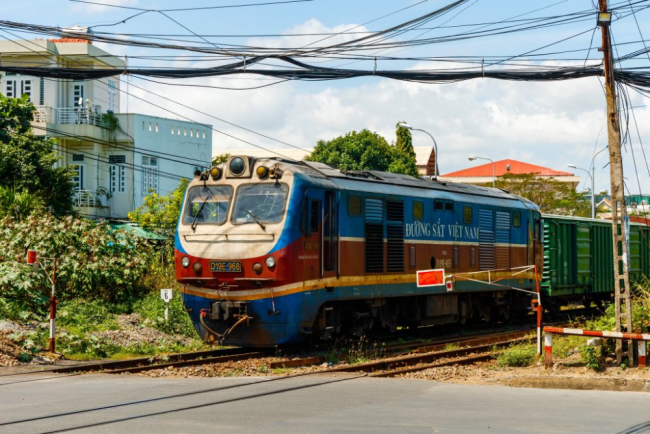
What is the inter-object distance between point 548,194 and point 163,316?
134ft

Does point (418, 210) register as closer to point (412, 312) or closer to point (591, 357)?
point (412, 312)

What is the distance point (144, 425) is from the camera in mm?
9625

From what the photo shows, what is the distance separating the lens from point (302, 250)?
15.8 meters

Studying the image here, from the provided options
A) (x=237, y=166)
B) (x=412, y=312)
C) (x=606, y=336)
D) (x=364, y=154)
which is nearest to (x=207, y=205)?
(x=237, y=166)

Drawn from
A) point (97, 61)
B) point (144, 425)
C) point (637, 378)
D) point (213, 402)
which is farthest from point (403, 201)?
point (97, 61)

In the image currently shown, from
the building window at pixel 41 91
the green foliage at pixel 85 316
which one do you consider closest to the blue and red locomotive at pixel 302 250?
the green foliage at pixel 85 316

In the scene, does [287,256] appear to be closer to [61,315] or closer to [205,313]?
[205,313]

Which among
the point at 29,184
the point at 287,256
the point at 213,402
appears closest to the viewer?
the point at 213,402

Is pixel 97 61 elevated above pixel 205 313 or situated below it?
above

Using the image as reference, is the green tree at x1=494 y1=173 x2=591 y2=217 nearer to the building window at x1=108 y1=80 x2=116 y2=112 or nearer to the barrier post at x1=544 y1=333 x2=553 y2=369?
the building window at x1=108 y1=80 x2=116 y2=112

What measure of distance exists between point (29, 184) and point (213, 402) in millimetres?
24948

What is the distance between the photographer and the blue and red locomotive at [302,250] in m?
15.8

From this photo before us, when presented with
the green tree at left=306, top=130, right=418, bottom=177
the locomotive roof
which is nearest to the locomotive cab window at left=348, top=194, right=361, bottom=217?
the locomotive roof

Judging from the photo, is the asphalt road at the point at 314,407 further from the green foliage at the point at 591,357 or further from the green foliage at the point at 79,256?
the green foliage at the point at 79,256
